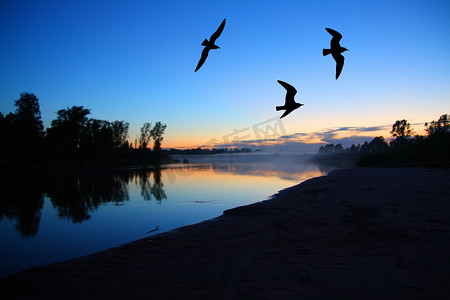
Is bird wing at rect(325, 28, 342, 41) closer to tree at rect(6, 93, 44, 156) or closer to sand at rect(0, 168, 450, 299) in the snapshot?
sand at rect(0, 168, 450, 299)

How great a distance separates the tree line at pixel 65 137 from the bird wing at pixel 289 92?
55.1 m

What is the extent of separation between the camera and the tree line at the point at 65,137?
1834 inches

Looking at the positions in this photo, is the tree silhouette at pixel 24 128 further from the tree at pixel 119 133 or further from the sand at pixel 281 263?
the sand at pixel 281 263

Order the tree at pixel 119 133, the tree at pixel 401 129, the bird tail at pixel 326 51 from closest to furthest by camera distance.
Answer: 1. the bird tail at pixel 326 51
2. the tree at pixel 401 129
3. the tree at pixel 119 133

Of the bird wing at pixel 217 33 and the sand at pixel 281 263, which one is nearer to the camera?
the sand at pixel 281 263

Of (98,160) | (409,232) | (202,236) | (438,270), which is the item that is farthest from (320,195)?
(98,160)

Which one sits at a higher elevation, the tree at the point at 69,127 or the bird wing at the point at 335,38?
the tree at the point at 69,127

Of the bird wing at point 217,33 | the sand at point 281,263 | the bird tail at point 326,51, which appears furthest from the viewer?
the bird tail at point 326,51

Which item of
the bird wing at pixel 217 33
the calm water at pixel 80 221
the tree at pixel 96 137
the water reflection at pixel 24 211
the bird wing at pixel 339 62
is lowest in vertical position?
the calm water at pixel 80 221

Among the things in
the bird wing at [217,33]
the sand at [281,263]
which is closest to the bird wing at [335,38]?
the bird wing at [217,33]

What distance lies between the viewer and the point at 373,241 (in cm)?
436

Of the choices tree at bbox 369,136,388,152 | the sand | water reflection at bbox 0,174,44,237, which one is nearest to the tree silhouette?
water reflection at bbox 0,174,44,237

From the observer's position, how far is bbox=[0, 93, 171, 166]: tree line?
46594 mm

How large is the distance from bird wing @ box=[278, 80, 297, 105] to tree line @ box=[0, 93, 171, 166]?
181 feet
